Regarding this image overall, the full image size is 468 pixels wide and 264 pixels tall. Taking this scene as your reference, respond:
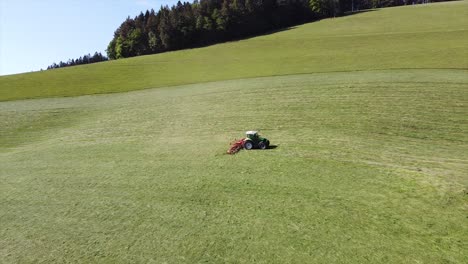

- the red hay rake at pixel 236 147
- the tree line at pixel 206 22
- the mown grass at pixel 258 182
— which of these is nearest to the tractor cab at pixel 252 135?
the red hay rake at pixel 236 147

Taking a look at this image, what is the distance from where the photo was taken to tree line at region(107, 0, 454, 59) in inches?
3688

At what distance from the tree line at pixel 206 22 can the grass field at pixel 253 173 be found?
52669 mm

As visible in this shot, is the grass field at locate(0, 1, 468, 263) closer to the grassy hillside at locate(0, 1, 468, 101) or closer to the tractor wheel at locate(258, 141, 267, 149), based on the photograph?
the tractor wheel at locate(258, 141, 267, 149)

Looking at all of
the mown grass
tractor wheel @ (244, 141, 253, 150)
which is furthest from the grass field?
tractor wheel @ (244, 141, 253, 150)

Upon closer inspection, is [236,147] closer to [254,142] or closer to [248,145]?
[248,145]

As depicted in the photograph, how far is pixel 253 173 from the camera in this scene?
1802cm

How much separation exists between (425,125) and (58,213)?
21.3 metres

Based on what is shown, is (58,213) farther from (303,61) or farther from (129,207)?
(303,61)

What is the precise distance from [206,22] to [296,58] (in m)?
43.3

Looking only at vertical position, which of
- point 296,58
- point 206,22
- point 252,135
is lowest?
point 252,135

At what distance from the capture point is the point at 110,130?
106 feet

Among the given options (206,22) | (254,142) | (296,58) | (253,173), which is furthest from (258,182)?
(206,22)

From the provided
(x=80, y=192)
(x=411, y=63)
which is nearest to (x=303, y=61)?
(x=411, y=63)

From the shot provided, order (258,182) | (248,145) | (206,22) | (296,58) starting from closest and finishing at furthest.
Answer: (258,182), (248,145), (296,58), (206,22)
